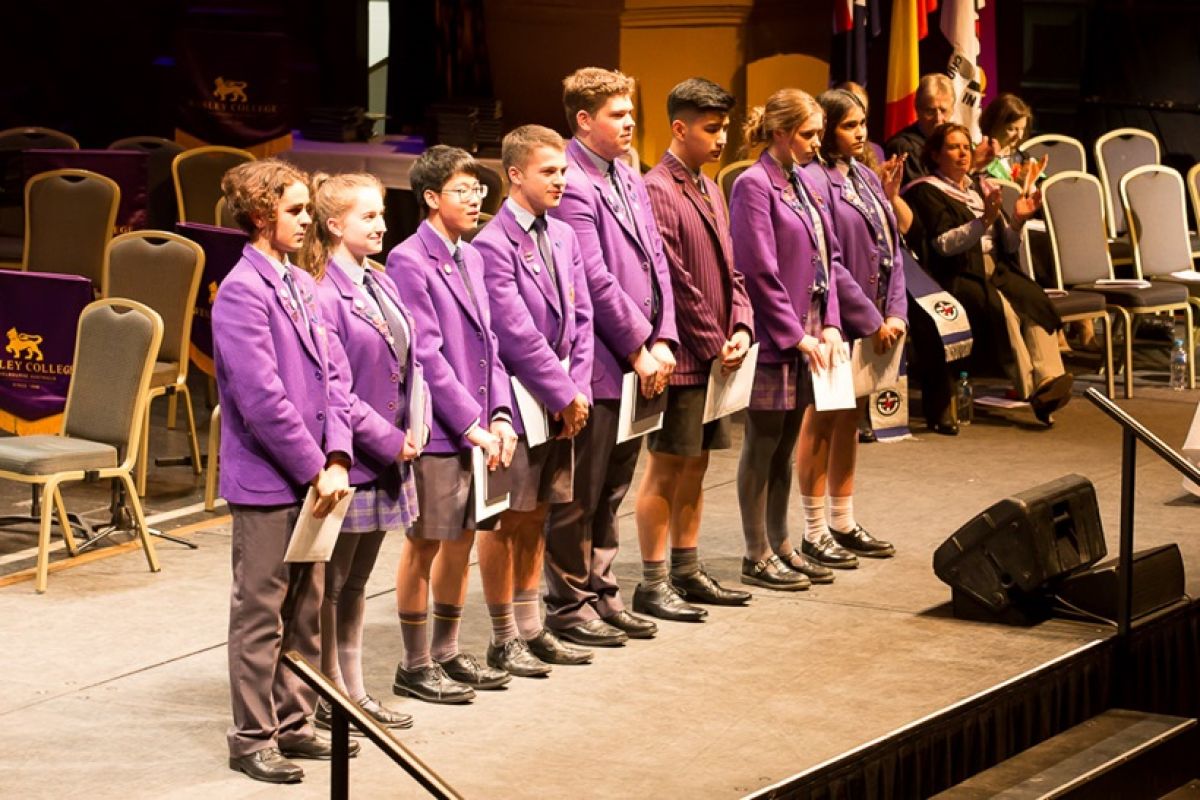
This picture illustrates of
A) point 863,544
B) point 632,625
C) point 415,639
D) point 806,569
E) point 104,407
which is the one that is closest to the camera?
point 415,639

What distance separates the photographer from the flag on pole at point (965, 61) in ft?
33.6

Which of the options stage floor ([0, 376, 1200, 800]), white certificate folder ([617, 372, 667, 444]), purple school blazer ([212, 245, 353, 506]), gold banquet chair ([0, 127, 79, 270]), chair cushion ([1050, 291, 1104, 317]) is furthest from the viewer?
gold banquet chair ([0, 127, 79, 270])

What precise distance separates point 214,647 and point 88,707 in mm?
546

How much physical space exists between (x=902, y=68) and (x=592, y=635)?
18.7 ft

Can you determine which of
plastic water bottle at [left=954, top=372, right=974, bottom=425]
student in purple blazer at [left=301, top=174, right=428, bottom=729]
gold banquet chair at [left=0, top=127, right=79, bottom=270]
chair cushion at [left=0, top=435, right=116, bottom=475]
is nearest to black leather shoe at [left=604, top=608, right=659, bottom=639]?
student in purple blazer at [left=301, top=174, right=428, bottom=729]

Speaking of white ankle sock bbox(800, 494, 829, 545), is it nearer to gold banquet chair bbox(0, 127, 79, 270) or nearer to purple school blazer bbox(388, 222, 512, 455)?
purple school blazer bbox(388, 222, 512, 455)

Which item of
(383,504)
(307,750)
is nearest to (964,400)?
(383,504)

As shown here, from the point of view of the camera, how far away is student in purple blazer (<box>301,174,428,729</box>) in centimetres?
443

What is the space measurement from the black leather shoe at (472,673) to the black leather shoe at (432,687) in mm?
58

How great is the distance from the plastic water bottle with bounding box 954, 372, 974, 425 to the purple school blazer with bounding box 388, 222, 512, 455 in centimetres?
419

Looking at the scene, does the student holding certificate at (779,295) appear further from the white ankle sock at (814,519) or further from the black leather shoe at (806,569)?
the white ankle sock at (814,519)

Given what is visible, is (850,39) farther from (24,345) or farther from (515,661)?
(515,661)

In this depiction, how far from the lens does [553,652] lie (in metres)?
5.20

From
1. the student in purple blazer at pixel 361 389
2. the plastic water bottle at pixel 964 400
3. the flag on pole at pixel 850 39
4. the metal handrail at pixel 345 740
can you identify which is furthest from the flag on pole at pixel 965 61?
the metal handrail at pixel 345 740
